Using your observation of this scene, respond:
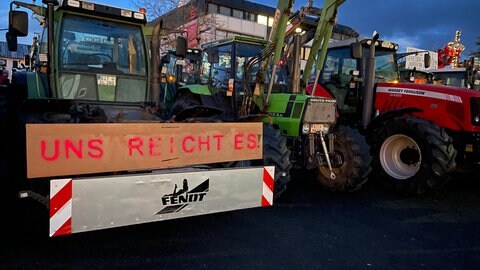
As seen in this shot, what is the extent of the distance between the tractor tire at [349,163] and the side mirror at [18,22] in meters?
4.38

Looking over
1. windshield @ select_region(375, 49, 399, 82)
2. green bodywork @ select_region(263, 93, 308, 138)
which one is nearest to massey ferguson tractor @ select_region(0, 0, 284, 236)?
green bodywork @ select_region(263, 93, 308, 138)

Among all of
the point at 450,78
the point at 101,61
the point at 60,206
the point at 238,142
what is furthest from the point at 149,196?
the point at 450,78

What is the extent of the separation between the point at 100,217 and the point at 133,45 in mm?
3038

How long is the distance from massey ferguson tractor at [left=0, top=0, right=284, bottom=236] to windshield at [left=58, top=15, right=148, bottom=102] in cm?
1

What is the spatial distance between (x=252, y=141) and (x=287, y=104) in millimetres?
2068

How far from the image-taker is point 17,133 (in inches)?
163

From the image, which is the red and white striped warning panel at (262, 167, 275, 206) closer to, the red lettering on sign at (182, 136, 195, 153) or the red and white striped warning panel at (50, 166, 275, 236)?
the red and white striped warning panel at (50, 166, 275, 236)

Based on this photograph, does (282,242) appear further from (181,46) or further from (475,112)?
(475,112)

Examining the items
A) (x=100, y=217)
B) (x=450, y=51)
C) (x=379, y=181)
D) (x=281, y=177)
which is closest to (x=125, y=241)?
(x=100, y=217)

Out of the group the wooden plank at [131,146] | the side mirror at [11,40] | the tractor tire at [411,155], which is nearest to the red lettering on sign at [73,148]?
the wooden plank at [131,146]

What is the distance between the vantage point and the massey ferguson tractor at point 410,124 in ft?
19.7

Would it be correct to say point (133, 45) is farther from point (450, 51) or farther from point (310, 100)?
point (450, 51)

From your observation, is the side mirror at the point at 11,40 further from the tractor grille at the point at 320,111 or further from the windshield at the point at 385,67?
the windshield at the point at 385,67

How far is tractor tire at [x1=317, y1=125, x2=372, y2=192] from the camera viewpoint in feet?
19.7
